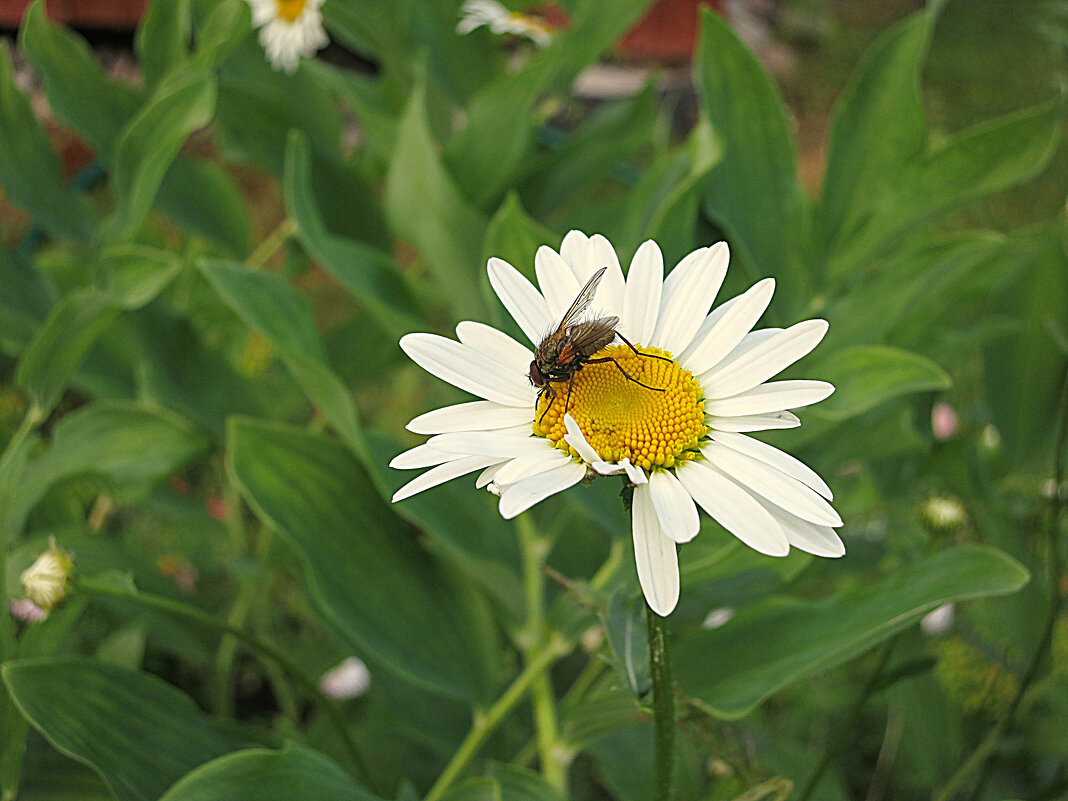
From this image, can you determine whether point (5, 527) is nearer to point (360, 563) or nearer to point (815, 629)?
point (360, 563)

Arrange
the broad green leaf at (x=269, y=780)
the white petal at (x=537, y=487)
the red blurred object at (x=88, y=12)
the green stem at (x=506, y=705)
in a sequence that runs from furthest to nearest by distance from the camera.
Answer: the red blurred object at (x=88, y=12) → the green stem at (x=506, y=705) → the broad green leaf at (x=269, y=780) → the white petal at (x=537, y=487)

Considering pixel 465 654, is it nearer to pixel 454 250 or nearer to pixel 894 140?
pixel 454 250

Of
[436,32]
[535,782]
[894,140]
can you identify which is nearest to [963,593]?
[535,782]

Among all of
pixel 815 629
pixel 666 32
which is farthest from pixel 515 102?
pixel 666 32

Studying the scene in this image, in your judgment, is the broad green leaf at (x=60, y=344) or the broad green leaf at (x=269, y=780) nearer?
the broad green leaf at (x=269, y=780)

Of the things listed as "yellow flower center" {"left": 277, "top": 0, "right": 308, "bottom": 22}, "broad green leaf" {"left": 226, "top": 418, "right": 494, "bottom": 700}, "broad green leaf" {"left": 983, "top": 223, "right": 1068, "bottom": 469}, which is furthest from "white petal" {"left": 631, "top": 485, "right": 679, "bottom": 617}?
"yellow flower center" {"left": 277, "top": 0, "right": 308, "bottom": 22}

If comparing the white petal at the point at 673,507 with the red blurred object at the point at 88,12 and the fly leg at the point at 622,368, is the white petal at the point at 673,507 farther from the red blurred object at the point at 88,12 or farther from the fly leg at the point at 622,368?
the red blurred object at the point at 88,12

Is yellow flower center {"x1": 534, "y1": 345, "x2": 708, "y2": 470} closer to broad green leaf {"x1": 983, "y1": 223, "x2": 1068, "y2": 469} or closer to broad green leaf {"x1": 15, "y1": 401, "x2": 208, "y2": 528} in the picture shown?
broad green leaf {"x1": 15, "y1": 401, "x2": 208, "y2": 528}

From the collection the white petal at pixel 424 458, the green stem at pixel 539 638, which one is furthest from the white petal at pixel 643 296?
the green stem at pixel 539 638
